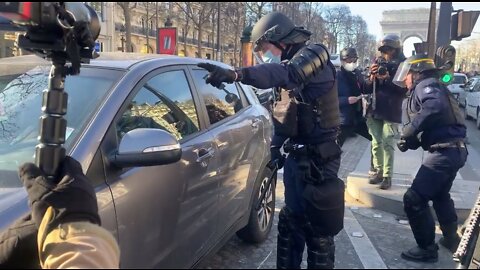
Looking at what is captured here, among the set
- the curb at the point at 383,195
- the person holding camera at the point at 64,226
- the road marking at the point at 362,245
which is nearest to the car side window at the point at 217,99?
the road marking at the point at 362,245

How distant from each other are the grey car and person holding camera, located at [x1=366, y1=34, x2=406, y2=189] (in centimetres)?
279

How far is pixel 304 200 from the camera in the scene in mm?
3010

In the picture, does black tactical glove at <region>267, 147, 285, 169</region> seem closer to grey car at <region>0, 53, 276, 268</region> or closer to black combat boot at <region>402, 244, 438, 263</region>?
grey car at <region>0, 53, 276, 268</region>

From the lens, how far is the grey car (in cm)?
207

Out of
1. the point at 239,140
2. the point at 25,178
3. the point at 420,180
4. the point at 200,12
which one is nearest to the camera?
the point at 25,178

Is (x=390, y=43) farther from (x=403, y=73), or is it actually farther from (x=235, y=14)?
(x=235, y=14)

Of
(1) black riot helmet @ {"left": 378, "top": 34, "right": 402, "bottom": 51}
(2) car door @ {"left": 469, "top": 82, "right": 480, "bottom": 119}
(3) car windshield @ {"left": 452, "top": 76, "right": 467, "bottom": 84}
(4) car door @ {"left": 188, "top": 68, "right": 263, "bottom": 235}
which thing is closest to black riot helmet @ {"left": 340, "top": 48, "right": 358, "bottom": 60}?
(1) black riot helmet @ {"left": 378, "top": 34, "right": 402, "bottom": 51}

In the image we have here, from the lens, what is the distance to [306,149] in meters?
3.07

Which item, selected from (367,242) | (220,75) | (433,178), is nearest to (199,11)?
(367,242)

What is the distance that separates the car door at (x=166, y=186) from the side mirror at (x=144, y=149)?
4.2 inches

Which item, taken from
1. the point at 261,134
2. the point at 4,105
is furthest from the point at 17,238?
the point at 261,134

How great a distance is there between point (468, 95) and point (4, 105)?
17097 mm

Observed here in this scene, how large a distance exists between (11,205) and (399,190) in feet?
15.8

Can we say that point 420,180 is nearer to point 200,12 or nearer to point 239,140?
point 239,140
